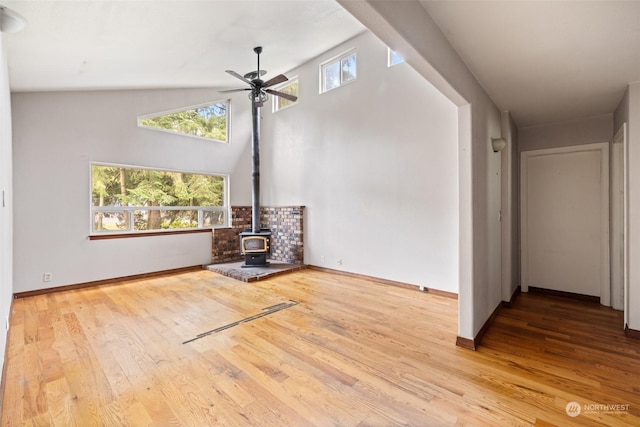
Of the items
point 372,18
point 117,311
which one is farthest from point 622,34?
point 117,311

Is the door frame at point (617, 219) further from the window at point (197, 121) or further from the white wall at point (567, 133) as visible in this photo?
the window at point (197, 121)

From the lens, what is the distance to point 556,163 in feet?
12.6

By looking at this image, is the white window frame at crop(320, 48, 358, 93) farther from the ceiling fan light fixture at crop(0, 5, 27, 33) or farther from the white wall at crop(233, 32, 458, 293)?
the ceiling fan light fixture at crop(0, 5, 27, 33)

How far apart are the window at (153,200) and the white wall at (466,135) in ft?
16.1

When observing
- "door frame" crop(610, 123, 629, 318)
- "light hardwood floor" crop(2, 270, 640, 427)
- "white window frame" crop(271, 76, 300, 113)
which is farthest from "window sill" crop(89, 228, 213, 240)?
"door frame" crop(610, 123, 629, 318)

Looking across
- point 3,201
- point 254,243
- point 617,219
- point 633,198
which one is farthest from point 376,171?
point 3,201

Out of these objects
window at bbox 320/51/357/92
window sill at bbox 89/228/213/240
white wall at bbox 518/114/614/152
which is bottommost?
window sill at bbox 89/228/213/240

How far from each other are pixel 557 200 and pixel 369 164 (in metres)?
2.69

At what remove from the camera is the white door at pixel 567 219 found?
3.53 meters

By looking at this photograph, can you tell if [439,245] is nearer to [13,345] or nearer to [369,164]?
[369,164]

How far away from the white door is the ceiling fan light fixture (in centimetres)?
542

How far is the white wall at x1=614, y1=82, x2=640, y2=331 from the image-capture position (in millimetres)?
2498

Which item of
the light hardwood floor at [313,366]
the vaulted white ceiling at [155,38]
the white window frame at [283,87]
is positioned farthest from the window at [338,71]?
the light hardwood floor at [313,366]

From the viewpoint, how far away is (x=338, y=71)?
5051 mm
